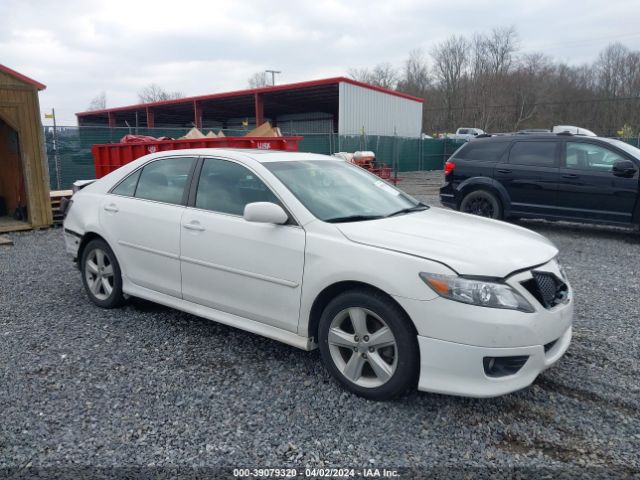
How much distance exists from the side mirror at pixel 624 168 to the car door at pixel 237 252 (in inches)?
264

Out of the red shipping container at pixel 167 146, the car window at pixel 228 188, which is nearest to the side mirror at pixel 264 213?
the car window at pixel 228 188

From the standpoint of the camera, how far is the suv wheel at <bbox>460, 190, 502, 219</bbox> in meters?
9.08

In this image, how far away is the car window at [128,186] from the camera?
4.61m

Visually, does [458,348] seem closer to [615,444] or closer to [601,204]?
[615,444]

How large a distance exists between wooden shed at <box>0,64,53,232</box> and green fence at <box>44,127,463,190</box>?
4134mm

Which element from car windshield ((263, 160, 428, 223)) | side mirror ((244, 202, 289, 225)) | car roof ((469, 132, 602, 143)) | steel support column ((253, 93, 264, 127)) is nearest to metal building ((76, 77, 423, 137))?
steel support column ((253, 93, 264, 127))

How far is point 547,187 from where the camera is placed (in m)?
8.58

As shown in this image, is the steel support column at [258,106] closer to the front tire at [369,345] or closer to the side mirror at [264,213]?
the side mirror at [264,213]

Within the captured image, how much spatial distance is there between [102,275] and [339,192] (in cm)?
250

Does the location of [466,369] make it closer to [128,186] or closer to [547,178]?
[128,186]

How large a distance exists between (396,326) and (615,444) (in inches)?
52.4

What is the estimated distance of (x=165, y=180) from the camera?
4.39 metres

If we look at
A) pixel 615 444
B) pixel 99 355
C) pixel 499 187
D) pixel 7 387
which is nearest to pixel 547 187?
pixel 499 187

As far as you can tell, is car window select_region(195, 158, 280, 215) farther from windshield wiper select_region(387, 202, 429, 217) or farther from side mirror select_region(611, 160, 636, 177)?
side mirror select_region(611, 160, 636, 177)
